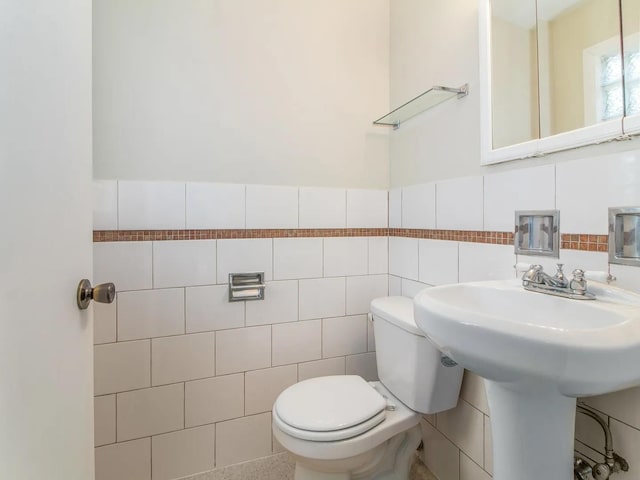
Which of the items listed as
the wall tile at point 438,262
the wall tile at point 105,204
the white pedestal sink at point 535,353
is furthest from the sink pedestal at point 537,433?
the wall tile at point 105,204

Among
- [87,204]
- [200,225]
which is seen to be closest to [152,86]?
[200,225]

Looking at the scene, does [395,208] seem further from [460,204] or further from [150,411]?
[150,411]

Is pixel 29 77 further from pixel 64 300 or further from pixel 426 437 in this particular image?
pixel 426 437

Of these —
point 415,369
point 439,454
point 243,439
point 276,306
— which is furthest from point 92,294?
point 439,454

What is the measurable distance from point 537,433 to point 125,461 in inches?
58.0

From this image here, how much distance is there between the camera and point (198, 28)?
141 centimetres

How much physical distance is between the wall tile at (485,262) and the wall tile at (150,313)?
1158 millimetres

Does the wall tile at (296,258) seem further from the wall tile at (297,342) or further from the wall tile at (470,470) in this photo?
the wall tile at (470,470)

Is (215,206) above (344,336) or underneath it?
above

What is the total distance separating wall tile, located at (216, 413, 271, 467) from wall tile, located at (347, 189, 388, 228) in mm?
1023

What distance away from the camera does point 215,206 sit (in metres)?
1.44

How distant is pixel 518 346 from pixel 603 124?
669mm

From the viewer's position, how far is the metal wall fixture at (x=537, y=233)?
→ 953 mm

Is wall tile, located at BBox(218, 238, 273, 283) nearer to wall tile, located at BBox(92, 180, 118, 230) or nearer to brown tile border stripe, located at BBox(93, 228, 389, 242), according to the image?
brown tile border stripe, located at BBox(93, 228, 389, 242)
